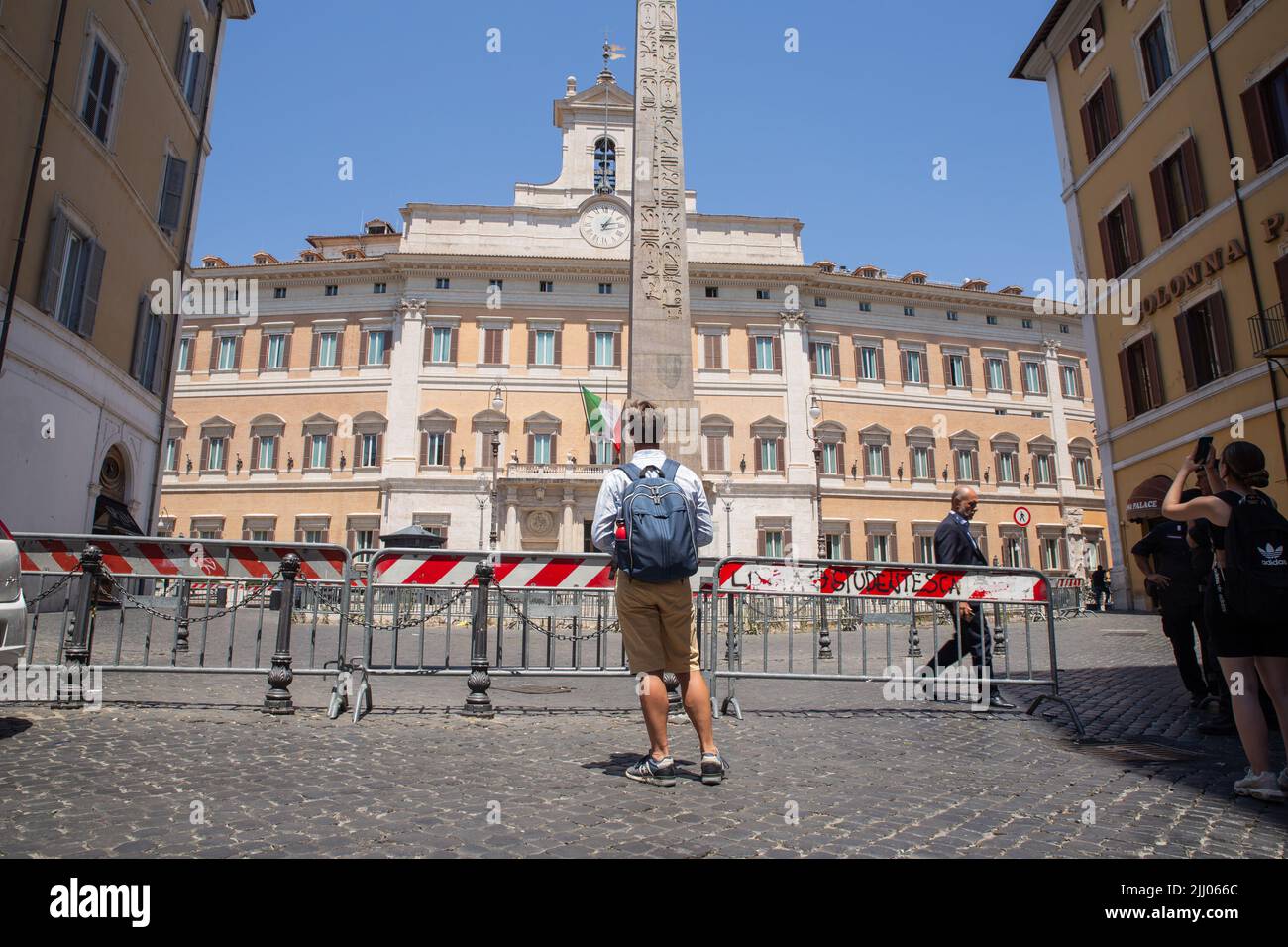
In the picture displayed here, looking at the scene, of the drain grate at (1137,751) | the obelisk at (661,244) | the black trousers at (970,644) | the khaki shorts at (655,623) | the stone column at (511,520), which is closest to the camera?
the khaki shorts at (655,623)

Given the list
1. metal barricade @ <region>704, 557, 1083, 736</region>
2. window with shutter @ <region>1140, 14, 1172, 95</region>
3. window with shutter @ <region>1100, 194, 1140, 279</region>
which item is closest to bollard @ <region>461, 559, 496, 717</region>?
metal barricade @ <region>704, 557, 1083, 736</region>

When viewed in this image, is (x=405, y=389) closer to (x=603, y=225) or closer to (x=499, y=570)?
(x=603, y=225)

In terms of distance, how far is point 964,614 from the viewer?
6.20m

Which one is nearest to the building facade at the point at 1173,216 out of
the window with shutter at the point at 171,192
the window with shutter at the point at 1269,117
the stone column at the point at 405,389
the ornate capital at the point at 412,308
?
the window with shutter at the point at 1269,117

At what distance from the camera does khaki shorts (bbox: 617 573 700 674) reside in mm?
3689

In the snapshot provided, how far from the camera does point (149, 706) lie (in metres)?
5.55

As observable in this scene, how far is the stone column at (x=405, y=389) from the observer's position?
30.5 meters

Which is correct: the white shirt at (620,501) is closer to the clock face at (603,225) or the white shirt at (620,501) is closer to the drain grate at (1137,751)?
the drain grate at (1137,751)

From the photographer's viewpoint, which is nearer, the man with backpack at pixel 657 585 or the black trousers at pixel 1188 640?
the man with backpack at pixel 657 585

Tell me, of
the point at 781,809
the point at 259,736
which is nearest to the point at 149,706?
the point at 259,736

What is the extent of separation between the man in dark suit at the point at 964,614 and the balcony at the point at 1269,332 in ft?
34.1

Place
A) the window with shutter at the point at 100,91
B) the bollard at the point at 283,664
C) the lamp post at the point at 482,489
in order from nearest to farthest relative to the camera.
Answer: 1. the bollard at the point at 283,664
2. the window with shutter at the point at 100,91
3. the lamp post at the point at 482,489

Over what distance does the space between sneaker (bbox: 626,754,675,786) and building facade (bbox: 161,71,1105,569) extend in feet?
82.2

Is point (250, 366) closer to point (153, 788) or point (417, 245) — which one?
point (417, 245)
